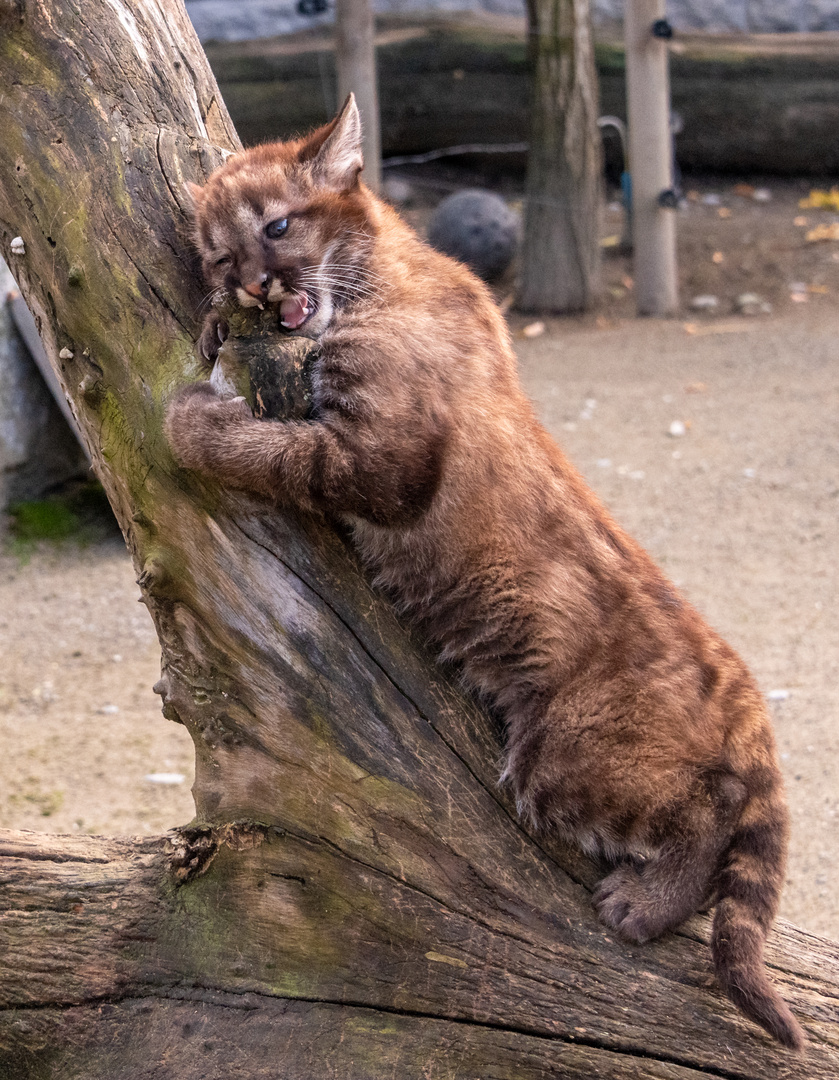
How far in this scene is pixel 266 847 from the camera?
279 centimetres

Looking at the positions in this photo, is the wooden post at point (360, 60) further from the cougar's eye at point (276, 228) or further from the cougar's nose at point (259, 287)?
the cougar's nose at point (259, 287)

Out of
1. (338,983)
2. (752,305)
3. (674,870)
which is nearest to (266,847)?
(338,983)

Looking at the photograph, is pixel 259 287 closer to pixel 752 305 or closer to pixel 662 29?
pixel 662 29

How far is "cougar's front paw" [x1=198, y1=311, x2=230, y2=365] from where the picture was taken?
2814 millimetres

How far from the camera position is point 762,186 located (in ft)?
41.9

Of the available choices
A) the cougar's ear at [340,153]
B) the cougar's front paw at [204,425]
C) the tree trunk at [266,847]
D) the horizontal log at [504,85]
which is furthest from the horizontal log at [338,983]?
the horizontal log at [504,85]

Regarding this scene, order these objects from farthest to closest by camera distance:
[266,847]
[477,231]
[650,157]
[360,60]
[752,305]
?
[477,231] < [752,305] < [650,157] < [360,60] < [266,847]

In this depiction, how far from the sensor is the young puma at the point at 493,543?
2771 mm

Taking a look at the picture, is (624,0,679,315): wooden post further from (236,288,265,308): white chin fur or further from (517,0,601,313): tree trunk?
(236,288,265,308): white chin fur

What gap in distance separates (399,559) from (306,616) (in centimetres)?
30

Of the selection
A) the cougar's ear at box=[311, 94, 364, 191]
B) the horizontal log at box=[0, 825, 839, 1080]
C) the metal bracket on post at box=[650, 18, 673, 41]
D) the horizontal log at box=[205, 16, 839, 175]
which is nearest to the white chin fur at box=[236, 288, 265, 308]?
the cougar's ear at box=[311, 94, 364, 191]

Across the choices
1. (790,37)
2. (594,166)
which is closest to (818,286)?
(594,166)

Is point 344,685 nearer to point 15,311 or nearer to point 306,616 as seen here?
point 306,616

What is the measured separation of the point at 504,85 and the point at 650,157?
3.25 meters
